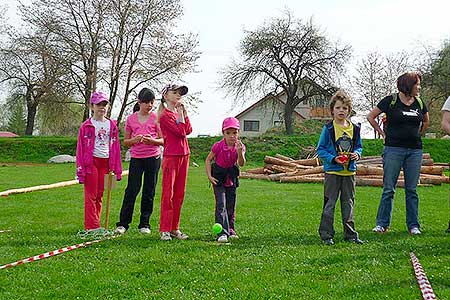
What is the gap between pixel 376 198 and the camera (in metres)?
12.7

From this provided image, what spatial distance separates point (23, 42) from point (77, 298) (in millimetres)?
36988

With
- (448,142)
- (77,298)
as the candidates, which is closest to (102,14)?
(448,142)

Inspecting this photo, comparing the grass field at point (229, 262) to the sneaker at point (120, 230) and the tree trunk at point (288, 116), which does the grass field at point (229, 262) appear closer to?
the sneaker at point (120, 230)

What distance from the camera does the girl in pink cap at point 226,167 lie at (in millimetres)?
6875

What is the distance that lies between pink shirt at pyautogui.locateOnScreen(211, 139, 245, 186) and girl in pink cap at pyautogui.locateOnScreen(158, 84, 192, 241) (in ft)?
1.30

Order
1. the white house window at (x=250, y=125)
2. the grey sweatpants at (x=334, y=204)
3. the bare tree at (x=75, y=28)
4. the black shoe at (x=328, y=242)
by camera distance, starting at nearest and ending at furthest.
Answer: the black shoe at (x=328, y=242), the grey sweatpants at (x=334, y=204), the bare tree at (x=75, y=28), the white house window at (x=250, y=125)

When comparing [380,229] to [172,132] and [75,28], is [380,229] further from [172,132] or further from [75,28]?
[75,28]

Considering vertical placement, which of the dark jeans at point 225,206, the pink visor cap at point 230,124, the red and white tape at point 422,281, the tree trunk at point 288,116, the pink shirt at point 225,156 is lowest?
the red and white tape at point 422,281

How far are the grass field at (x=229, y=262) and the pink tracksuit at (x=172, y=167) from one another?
324 millimetres

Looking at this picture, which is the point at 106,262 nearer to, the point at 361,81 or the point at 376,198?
the point at 376,198

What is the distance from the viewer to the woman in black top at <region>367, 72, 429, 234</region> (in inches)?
285

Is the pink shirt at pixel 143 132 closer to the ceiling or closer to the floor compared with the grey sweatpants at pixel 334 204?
closer to the ceiling

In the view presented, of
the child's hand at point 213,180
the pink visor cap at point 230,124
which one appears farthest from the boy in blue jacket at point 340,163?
the child's hand at point 213,180

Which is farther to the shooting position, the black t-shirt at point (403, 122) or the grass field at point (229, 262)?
the black t-shirt at point (403, 122)
